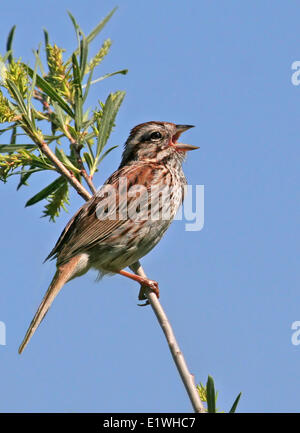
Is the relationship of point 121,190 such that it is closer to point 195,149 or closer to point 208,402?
point 195,149

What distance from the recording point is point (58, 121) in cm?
360

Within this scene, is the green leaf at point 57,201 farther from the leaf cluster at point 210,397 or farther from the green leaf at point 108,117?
the leaf cluster at point 210,397

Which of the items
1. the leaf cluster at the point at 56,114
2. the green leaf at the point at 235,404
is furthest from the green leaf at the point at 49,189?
the green leaf at the point at 235,404

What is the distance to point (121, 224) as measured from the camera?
15.1ft

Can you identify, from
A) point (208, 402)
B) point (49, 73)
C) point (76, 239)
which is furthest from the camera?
point (76, 239)

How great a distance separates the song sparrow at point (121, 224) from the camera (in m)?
4.38

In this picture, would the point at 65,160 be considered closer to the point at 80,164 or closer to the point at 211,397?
the point at 80,164

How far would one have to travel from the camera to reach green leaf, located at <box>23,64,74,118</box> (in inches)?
134

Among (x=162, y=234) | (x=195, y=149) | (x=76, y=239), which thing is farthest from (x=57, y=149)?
(x=195, y=149)

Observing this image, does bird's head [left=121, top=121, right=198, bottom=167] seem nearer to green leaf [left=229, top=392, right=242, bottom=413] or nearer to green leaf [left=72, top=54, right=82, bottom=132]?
green leaf [left=72, top=54, right=82, bottom=132]

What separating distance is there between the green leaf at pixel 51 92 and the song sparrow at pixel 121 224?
0.85 m
